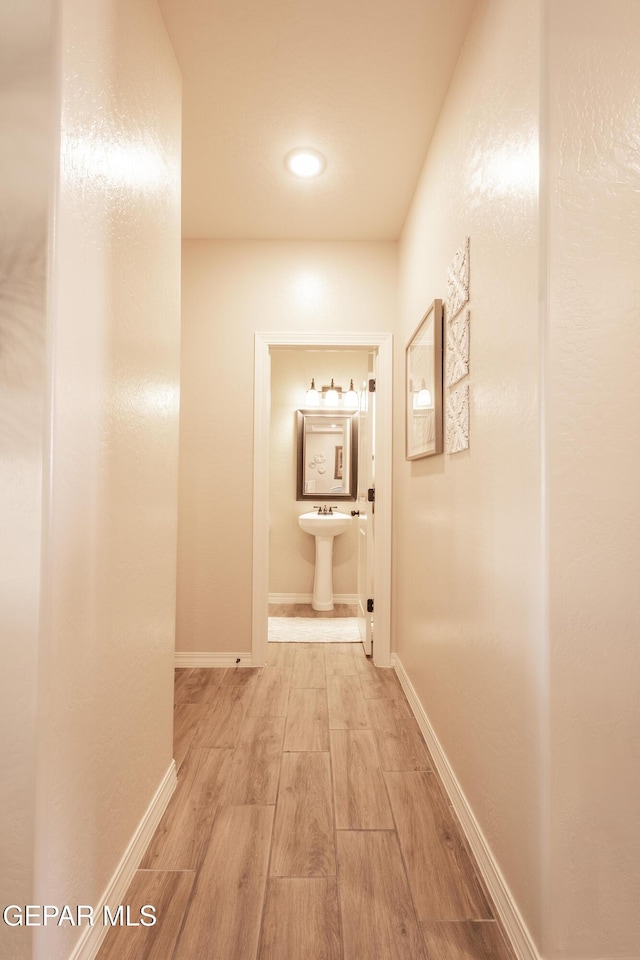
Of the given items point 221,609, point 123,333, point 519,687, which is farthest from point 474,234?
point 221,609

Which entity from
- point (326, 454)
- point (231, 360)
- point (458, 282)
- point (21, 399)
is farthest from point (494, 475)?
point (326, 454)

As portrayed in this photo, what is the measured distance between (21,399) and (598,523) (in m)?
1.24

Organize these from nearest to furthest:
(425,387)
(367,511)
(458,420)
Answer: (458,420)
(425,387)
(367,511)

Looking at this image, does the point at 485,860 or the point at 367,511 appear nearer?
the point at 485,860

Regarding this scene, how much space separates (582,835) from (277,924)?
30.7 inches

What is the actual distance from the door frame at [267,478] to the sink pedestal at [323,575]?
1502mm

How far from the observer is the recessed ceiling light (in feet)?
8.25

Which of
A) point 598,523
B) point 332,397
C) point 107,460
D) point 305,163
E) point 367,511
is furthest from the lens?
point 332,397

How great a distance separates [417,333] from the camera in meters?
2.61

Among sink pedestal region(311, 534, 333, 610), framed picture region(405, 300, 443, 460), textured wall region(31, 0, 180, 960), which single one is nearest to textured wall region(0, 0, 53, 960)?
textured wall region(31, 0, 180, 960)

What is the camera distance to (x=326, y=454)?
5090 millimetres

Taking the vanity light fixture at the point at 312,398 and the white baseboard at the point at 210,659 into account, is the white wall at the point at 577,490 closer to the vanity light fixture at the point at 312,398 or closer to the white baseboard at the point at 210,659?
the white baseboard at the point at 210,659

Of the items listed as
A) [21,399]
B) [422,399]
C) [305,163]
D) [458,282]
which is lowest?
[21,399]

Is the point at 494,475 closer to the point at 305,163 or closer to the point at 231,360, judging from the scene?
the point at 305,163
